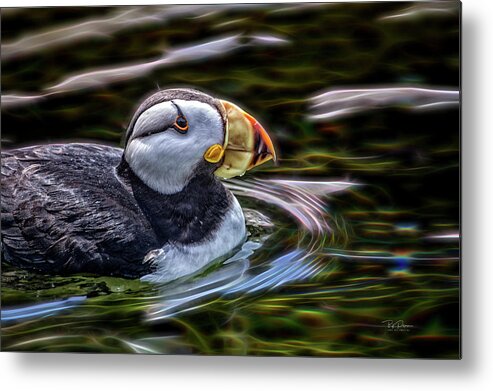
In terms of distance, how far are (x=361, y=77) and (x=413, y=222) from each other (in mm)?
452

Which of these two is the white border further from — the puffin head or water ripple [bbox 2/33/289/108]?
the puffin head

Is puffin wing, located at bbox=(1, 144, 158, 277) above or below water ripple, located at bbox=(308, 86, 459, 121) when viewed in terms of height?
below

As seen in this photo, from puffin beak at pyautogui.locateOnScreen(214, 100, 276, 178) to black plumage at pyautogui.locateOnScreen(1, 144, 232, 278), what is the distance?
2.4 inches

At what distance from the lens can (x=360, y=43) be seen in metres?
2.39

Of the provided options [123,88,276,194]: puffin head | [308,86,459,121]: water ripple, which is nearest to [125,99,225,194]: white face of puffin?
[123,88,276,194]: puffin head

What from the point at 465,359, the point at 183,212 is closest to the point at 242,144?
the point at 183,212

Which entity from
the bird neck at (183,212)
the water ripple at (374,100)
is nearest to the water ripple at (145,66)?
→ the water ripple at (374,100)

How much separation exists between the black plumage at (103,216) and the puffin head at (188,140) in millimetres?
32

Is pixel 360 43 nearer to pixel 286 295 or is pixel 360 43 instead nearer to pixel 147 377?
pixel 286 295

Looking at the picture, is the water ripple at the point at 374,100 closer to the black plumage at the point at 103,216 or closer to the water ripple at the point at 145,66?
the water ripple at the point at 145,66

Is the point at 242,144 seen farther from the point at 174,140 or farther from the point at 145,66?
the point at 145,66

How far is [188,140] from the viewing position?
92.5 inches

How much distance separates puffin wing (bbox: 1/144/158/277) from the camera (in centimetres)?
237

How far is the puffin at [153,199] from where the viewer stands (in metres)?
2.37
